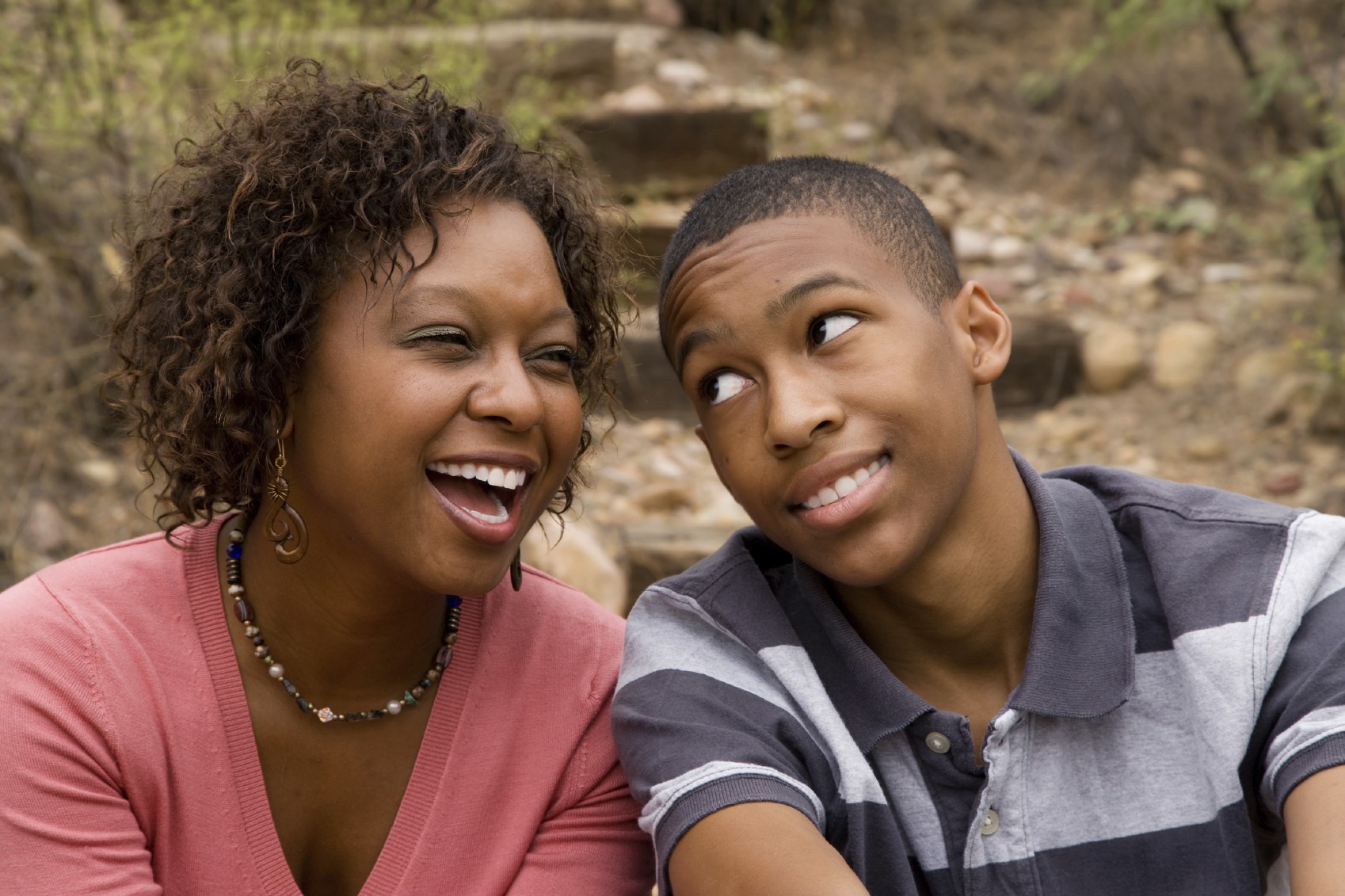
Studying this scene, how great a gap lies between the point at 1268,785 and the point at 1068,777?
27cm

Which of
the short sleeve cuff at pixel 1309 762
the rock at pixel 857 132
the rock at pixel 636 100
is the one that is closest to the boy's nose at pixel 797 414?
the short sleeve cuff at pixel 1309 762

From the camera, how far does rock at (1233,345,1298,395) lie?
479 cm

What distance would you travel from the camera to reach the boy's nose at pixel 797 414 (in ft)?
6.42

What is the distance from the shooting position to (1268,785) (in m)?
1.85

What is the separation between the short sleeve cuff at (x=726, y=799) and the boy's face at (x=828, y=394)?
36 cm

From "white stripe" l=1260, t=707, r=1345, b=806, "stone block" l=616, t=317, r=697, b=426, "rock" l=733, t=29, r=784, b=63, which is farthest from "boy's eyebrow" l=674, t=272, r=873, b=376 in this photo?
"rock" l=733, t=29, r=784, b=63

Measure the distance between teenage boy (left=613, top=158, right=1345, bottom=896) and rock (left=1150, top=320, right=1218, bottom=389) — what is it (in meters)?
3.05

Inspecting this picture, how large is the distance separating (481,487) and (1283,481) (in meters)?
3.17

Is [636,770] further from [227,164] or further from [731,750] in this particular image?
[227,164]

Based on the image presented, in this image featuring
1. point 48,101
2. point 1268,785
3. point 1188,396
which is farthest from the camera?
point 1188,396

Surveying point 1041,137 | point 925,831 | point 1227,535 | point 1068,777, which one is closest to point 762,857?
point 925,831

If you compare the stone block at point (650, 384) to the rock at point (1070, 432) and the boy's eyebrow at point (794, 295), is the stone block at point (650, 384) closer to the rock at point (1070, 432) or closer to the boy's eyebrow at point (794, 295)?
the rock at point (1070, 432)

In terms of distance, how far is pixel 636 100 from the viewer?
6.13 m

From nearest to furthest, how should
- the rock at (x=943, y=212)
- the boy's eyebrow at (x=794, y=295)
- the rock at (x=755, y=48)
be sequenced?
the boy's eyebrow at (x=794, y=295), the rock at (x=943, y=212), the rock at (x=755, y=48)
